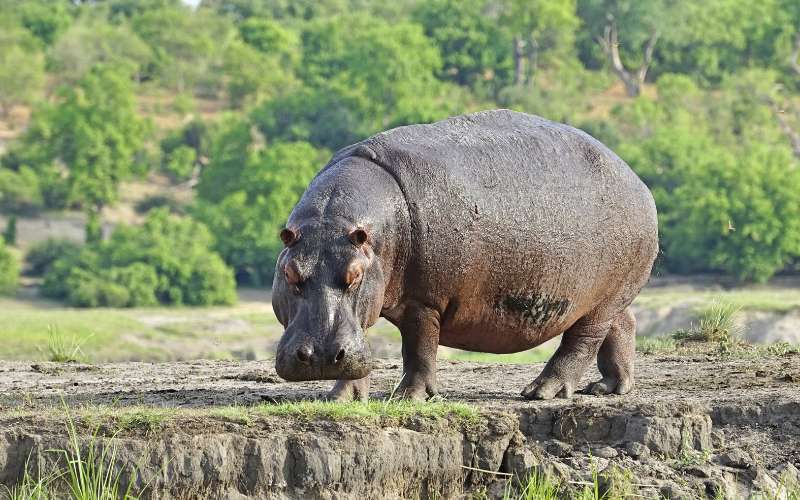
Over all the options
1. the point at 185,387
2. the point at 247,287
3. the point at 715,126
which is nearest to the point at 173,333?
the point at 247,287

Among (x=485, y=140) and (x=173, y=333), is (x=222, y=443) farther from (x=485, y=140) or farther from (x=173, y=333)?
(x=173, y=333)

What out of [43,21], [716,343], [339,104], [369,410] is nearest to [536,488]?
[369,410]

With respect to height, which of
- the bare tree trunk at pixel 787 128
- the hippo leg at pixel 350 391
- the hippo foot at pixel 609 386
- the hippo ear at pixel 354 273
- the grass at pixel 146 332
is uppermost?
the bare tree trunk at pixel 787 128

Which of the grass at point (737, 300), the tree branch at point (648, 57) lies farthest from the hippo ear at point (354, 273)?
the tree branch at point (648, 57)

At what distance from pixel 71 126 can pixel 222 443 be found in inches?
1946

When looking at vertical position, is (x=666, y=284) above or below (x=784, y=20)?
below

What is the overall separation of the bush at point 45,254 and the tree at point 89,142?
4.01 metres

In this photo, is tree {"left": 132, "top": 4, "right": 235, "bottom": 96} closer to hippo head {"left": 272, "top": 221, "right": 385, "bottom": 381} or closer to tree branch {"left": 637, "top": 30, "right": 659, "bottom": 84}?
tree branch {"left": 637, "top": 30, "right": 659, "bottom": 84}

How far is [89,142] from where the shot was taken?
55.6 meters

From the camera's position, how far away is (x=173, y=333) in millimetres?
34281

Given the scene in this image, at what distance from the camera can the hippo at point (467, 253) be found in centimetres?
937

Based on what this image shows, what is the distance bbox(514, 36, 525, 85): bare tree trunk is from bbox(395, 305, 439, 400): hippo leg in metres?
67.7

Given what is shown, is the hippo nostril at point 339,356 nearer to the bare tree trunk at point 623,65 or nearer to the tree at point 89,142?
the tree at point 89,142

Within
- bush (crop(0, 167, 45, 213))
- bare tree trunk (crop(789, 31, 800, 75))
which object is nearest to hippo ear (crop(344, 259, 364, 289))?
bush (crop(0, 167, 45, 213))
